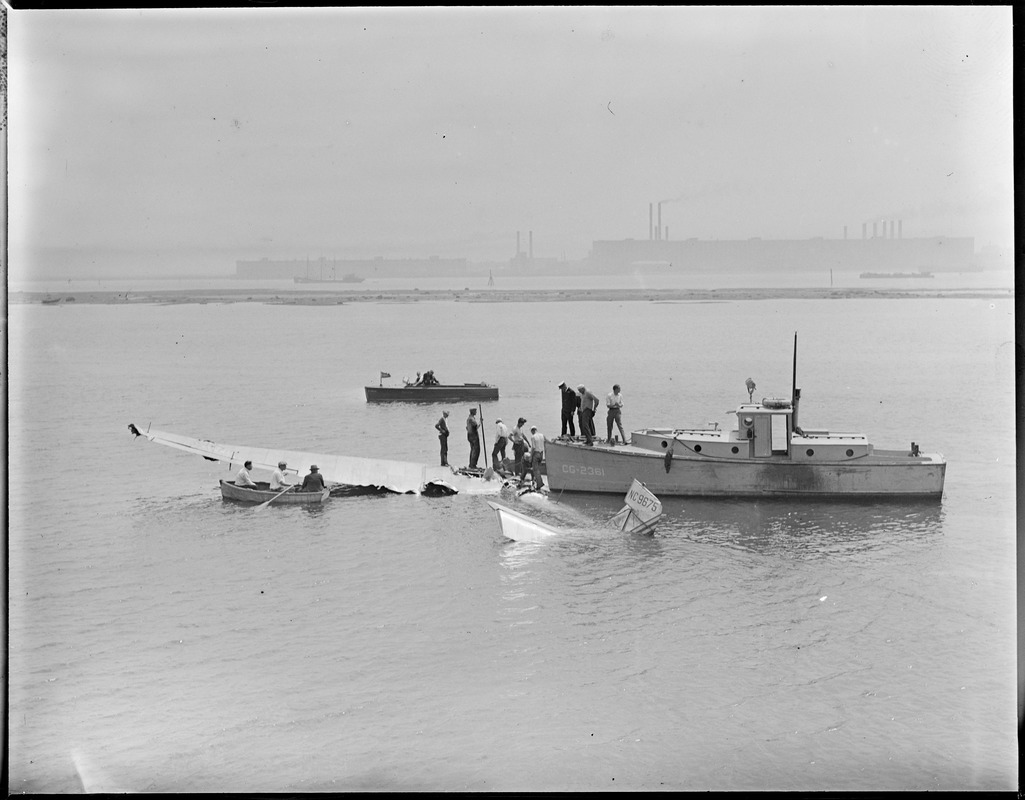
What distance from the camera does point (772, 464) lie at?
2433 centimetres

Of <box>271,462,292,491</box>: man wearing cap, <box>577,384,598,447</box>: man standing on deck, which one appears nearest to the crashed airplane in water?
<box>271,462,292,491</box>: man wearing cap

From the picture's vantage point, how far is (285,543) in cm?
2202

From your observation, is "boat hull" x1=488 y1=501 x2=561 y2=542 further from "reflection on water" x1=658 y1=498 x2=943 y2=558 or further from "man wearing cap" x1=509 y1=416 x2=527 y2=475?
"man wearing cap" x1=509 y1=416 x2=527 y2=475

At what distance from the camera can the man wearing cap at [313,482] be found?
80.0 ft

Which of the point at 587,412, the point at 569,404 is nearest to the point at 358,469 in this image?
the point at 569,404

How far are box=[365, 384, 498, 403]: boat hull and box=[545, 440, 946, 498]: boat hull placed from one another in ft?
59.9

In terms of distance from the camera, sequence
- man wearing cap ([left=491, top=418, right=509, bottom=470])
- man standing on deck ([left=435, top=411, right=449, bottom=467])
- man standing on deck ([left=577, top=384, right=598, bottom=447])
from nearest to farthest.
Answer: man standing on deck ([left=577, top=384, right=598, bottom=447]) < man wearing cap ([left=491, top=418, right=509, bottom=470]) < man standing on deck ([left=435, top=411, right=449, bottom=467])

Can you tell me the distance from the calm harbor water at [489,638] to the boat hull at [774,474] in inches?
17.3

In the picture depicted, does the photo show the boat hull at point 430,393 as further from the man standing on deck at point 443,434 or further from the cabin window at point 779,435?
the cabin window at point 779,435

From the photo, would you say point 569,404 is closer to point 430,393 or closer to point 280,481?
point 280,481

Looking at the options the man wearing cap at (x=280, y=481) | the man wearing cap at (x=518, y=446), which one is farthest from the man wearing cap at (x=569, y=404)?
the man wearing cap at (x=280, y=481)

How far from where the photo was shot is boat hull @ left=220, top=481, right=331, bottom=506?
24328 mm

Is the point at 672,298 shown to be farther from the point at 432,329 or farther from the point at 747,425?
the point at 747,425

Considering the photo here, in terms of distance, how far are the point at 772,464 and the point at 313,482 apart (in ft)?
32.7
